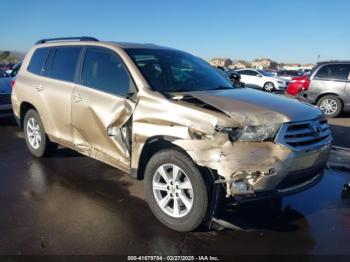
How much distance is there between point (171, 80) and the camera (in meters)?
4.69

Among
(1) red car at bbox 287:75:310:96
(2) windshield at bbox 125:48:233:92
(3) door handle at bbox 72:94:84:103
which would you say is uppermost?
(2) windshield at bbox 125:48:233:92

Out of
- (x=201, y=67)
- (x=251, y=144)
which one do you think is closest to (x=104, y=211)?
(x=251, y=144)

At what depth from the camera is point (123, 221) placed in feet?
13.7

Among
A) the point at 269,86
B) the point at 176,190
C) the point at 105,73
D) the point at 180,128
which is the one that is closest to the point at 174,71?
the point at 105,73

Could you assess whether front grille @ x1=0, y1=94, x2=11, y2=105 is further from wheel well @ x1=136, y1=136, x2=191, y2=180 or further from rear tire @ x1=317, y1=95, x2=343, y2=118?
rear tire @ x1=317, y1=95, x2=343, y2=118

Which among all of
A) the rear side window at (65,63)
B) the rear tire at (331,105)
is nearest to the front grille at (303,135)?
the rear side window at (65,63)

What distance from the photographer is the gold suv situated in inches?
141

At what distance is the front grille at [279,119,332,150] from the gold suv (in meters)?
0.01

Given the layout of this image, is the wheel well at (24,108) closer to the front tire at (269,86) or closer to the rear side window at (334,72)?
the rear side window at (334,72)

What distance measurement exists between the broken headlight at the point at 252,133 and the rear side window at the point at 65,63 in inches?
106

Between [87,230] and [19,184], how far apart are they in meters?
1.85

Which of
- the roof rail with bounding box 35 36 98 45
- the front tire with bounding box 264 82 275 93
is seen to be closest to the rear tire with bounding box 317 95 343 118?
the roof rail with bounding box 35 36 98 45

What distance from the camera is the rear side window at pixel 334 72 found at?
12.0 m

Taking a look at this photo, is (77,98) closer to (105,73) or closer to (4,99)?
(105,73)
